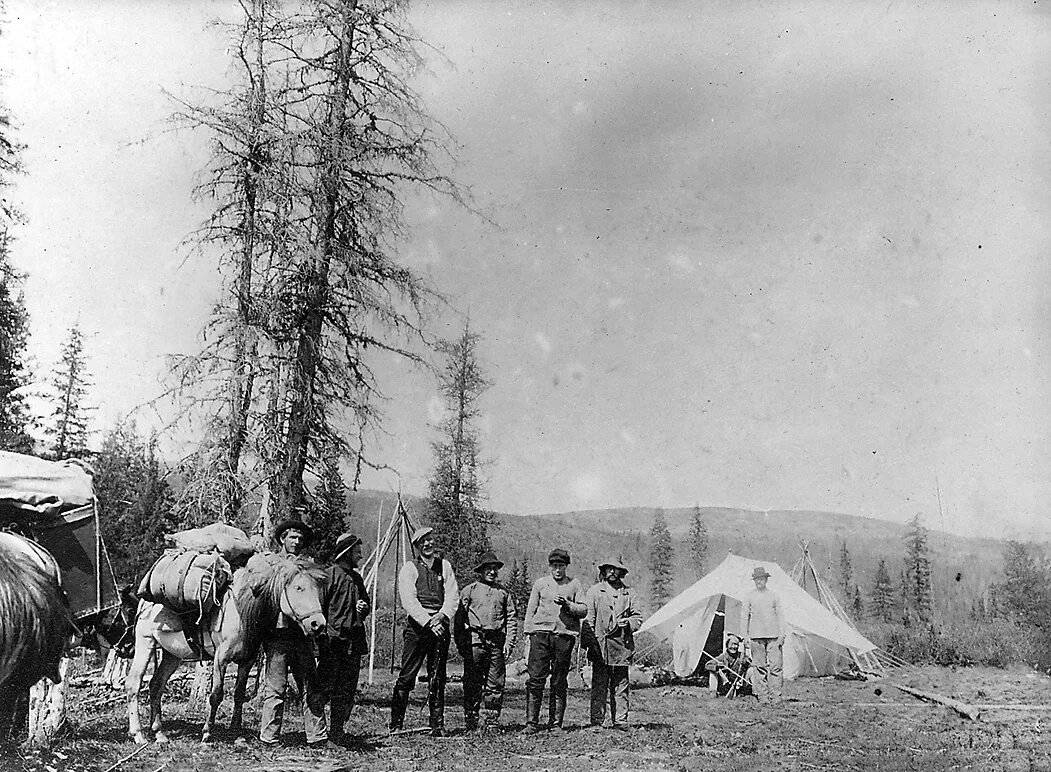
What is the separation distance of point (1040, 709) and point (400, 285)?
9751 millimetres

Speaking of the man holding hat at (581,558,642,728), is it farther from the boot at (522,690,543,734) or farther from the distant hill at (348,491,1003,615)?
the distant hill at (348,491,1003,615)

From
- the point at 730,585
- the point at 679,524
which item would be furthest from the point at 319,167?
the point at 679,524

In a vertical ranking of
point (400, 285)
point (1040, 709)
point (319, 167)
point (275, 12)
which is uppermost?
point (275, 12)

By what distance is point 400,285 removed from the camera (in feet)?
32.7

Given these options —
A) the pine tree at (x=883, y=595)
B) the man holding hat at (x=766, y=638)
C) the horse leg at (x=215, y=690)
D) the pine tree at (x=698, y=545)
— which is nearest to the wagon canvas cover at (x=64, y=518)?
the horse leg at (x=215, y=690)

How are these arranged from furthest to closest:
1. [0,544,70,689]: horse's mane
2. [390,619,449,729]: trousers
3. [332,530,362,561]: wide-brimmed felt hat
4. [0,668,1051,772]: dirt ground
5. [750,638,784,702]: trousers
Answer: [750,638,784,702]: trousers, [332,530,362,561]: wide-brimmed felt hat, [390,619,449,729]: trousers, [0,668,1051,772]: dirt ground, [0,544,70,689]: horse's mane

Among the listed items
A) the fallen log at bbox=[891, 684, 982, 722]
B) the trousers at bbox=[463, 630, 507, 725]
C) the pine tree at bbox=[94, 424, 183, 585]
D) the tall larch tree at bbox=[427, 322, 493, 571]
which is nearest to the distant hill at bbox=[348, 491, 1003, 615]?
the tall larch tree at bbox=[427, 322, 493, 571]

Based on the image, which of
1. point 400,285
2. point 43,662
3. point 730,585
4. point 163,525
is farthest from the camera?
point 730,585

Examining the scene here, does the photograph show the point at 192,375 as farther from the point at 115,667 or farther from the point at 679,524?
the point at 679,524

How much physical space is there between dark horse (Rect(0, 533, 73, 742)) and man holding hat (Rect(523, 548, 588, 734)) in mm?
4108

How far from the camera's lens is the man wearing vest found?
7.40 meters

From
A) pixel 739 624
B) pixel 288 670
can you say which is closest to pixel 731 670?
pixel 739 624

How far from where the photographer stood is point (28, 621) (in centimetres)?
540

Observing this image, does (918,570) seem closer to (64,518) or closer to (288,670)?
(288,670)
